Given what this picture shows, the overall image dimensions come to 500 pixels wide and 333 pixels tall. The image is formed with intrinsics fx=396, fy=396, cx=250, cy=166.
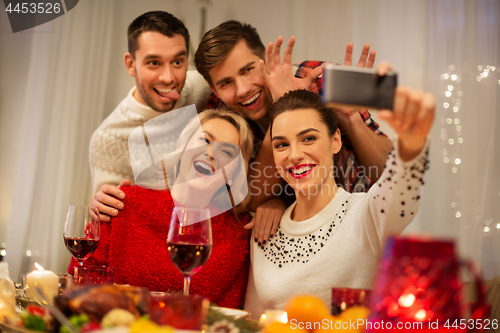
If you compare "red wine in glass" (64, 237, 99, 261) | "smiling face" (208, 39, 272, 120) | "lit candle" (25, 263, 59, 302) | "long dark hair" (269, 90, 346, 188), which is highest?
"smiling face" (208, 39, 272, 120)

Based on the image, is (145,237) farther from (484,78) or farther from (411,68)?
(484,78)

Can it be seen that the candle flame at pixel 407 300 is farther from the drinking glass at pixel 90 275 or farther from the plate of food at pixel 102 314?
the drinking glass at pixel 90 275

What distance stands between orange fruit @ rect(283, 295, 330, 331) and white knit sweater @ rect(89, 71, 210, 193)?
6.07 ft

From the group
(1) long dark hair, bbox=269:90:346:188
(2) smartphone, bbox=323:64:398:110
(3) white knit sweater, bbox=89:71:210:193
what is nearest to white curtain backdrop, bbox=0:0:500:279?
(3) white knit sweater, bbox=89:71:210:193

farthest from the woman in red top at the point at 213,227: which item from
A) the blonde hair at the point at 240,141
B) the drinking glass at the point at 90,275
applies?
the drinking glass at the point at 90,275

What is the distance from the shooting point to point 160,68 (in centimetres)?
219

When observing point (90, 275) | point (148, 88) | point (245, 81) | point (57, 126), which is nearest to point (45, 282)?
point (90, 275)

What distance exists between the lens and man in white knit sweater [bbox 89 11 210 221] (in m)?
2.15

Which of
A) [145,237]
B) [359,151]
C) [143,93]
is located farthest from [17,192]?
[359,151]

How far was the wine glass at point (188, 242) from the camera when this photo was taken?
2.82 ft

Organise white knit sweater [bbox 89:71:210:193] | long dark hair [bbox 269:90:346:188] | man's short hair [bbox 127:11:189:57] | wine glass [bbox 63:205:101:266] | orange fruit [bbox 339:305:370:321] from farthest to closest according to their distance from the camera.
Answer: white knit sweater [bbox 89:71:210:193], man's short hair [bbox 127:11:189:57], long dark hair [bbox 269:90:346:188], wine glass [bbox 63:205:101:266], orange fruit [bbox 339:305:370:321]

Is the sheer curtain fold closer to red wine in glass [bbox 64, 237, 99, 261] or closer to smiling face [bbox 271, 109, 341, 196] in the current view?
red wine in glass [bbox 64, 237, 99, 261]

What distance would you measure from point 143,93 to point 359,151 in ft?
4.12

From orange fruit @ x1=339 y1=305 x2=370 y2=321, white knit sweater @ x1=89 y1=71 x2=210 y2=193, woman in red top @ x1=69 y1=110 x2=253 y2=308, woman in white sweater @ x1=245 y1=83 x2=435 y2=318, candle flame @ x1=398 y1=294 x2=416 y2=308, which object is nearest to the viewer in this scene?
candle flame @ x1=398 y1=294 x2=416 y2=308
